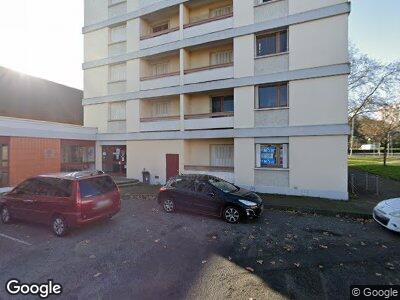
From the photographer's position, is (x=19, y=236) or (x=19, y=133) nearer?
(x=19, y=236)

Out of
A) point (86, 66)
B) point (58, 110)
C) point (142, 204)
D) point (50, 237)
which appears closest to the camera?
point (50, 237)

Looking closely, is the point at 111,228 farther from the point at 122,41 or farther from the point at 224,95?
the point at 122,41

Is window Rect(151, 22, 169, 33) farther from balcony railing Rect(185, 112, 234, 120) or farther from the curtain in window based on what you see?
balcony railing Rect(185, 112, 234, 120)

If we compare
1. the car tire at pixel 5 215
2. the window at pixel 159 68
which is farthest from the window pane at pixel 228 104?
the car tire at pixel 5 215

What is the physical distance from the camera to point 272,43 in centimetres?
1328

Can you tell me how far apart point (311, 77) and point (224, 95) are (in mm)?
5320

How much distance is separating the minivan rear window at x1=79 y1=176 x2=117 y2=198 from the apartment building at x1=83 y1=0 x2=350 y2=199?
775 centimetres

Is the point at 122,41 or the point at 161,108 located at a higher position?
the point at 122,41

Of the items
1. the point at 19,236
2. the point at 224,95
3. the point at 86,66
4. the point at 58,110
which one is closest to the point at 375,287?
the point at 19,236

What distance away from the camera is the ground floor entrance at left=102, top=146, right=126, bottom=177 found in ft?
59.2

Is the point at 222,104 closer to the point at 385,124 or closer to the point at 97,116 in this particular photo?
the point at 97,116

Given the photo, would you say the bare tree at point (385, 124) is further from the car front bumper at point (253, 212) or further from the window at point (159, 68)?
the car front bumper at point (253, 212)

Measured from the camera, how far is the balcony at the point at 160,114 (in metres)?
16.0

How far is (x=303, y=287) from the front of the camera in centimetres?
446
